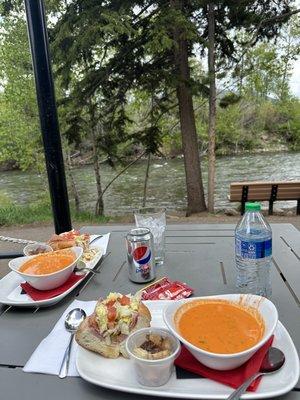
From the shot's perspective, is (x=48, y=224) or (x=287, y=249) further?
(x=48, y=224)

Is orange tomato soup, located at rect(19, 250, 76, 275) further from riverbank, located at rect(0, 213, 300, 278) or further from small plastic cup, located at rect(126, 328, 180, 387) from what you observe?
riverbank, located at rect(0, 213, 300, 278)

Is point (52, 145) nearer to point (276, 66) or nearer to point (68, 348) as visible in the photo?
point (68, 348)

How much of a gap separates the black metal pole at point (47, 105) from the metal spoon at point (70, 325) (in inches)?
41.4

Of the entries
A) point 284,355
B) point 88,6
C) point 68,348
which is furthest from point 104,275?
point 88,6

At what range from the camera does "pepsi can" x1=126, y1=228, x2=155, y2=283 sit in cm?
128

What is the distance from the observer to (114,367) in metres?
0.83

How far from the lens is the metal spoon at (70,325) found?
0.84 meters

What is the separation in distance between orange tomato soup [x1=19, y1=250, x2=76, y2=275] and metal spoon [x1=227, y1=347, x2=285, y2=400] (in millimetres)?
789

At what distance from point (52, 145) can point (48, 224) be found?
4369mm

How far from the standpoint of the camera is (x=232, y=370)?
780mm

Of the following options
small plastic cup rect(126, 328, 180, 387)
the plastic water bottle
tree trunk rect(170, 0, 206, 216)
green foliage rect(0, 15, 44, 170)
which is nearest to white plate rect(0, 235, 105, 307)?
small plastic cup rect(126, 328, 180, 387)

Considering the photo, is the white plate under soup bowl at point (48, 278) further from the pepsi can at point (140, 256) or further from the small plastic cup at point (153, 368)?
the small plastic cup at point (153, 368)

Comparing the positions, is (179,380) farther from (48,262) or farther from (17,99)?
(17,99)

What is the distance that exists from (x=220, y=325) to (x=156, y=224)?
710 mm
